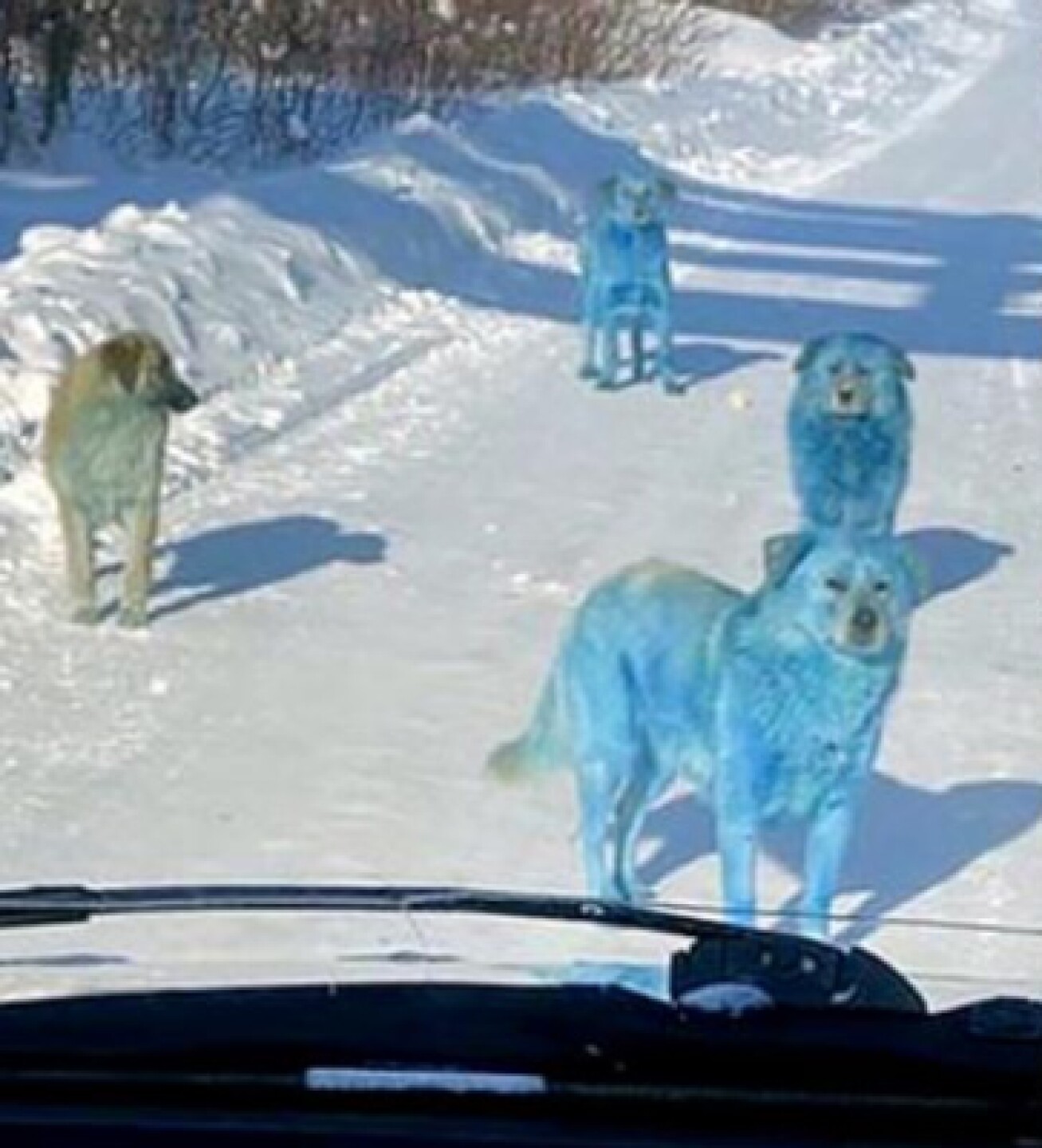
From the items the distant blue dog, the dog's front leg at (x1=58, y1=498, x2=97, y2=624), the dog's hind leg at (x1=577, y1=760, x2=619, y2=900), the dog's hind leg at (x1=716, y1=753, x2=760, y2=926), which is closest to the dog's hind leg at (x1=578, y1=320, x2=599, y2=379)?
the distant blue dog

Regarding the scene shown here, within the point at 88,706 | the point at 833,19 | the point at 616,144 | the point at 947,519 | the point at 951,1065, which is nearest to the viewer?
the point at 951,1065

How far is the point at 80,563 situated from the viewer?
9.70 metres

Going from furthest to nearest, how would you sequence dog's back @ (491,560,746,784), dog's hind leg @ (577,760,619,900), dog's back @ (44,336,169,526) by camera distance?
dog's back @ (44,336,169,526) → dog's hind leg @ (577,760,619,900) → dog's back @ (491,560,746,784)

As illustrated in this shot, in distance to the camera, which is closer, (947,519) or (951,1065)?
(951,1065)

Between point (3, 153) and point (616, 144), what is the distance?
15.3ft

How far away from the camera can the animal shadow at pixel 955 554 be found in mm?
11055

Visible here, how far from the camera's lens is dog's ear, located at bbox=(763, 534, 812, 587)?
6.63 meters

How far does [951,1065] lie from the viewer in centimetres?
255

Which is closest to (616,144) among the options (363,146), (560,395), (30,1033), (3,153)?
(363,146)

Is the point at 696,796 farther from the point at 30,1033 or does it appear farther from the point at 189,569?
the point at 30,1033

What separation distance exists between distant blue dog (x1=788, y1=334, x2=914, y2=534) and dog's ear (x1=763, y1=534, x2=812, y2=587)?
2.84 metres

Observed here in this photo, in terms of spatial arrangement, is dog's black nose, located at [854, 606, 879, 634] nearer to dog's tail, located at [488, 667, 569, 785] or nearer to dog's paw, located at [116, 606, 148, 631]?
dog's tail, located at [488, 667, 569, 785]

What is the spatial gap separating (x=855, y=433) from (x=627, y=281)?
4844mm

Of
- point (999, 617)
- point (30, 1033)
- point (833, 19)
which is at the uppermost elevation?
point (30, 1033)
